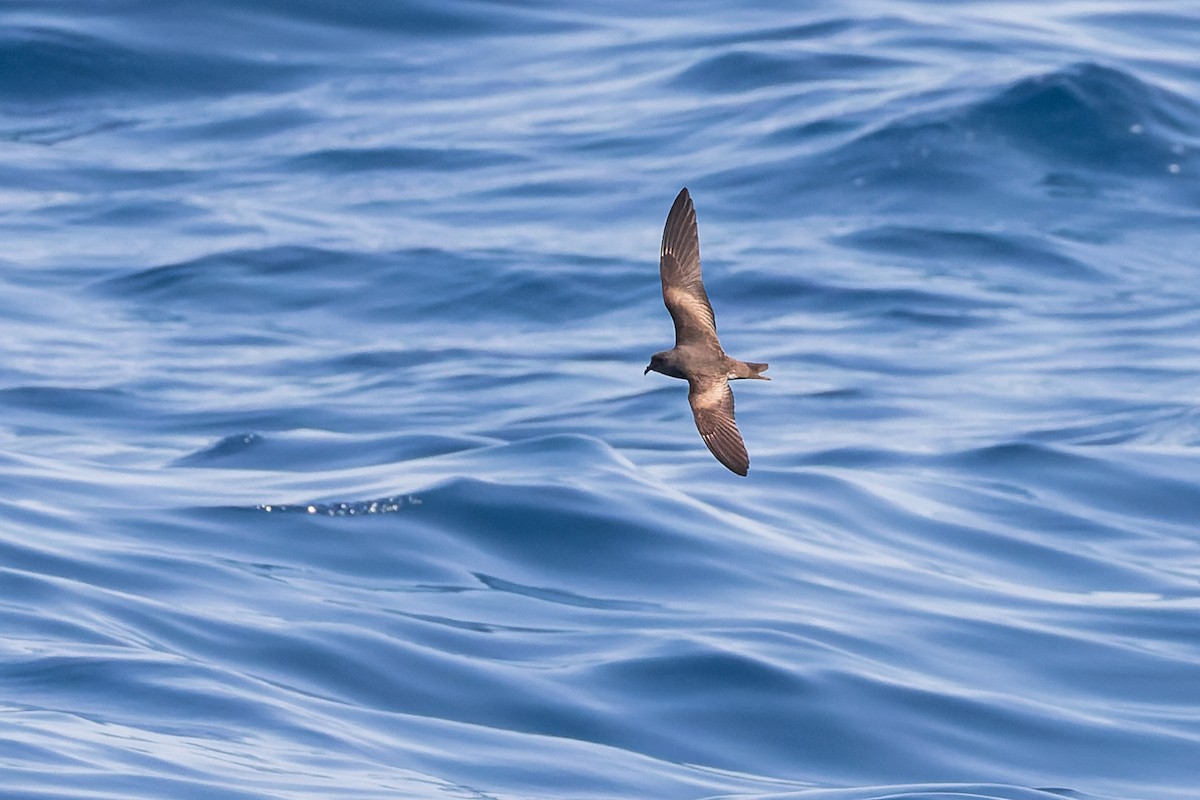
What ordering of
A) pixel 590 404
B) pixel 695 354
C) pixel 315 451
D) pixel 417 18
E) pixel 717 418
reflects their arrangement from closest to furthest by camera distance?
1. pixel 717 418
2. pixel 695 354
3. pixel 315 451
4. pixel 590 404
5. pixel 417 18

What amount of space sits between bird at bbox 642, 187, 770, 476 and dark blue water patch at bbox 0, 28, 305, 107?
15.5 meters

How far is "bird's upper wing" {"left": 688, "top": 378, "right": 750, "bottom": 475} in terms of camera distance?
6.62m

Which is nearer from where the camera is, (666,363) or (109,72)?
(666,363)

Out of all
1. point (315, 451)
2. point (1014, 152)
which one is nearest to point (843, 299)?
point (1014, 152)

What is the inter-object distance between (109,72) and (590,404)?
9961 mm

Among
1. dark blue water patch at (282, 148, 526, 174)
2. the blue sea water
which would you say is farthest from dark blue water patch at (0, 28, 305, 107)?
dark blue water patch at (282, 148, 526, 174)

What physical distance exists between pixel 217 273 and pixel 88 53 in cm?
587

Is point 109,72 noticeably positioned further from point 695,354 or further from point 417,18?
point 695,354

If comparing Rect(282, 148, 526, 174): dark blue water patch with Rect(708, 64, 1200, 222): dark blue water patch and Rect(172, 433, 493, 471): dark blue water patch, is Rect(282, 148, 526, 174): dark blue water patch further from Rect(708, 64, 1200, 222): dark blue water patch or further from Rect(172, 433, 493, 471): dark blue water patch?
Rect(172, 433, 493, 471): dark blue water patch

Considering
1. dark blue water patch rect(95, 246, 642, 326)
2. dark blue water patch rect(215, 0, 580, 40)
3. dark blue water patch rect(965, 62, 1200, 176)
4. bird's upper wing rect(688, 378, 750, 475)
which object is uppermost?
dark blue water patch rect(215, 0, 580, 40)

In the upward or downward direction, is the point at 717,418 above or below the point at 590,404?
below

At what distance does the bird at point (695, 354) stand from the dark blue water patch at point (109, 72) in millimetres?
15530

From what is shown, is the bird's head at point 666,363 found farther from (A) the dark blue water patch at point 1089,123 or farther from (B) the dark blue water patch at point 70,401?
(A) the dark blue water patch at point 1089,123

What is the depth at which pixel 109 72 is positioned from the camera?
2231cm
